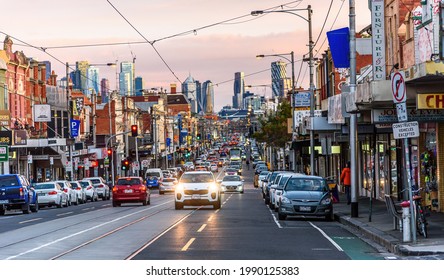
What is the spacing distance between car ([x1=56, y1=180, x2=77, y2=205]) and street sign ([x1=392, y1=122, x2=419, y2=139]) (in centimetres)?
3806

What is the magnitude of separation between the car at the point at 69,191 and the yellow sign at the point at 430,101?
3408 cm

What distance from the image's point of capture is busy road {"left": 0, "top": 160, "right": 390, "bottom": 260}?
2073 centimetres

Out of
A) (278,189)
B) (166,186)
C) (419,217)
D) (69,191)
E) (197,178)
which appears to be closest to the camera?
(419,217)

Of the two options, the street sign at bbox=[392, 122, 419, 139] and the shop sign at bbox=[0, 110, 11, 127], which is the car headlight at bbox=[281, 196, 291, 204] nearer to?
the street sign at bbox=[392, 122, 419, 139]

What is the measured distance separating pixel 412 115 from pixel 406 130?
363 inches

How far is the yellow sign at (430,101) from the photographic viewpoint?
87.2 ft

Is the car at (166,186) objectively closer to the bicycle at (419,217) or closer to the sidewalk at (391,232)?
the sidewalk at (391,232)

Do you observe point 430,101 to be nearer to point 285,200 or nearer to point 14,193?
point 285,200

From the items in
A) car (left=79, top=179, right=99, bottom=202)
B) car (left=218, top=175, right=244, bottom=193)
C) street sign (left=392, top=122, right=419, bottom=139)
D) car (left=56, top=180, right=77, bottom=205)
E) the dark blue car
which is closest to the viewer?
street sign (left=392, top=122, right=419, bottom=139)

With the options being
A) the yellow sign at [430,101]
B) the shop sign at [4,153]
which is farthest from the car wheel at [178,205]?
the shop sign at [4,153]

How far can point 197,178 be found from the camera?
45094mm

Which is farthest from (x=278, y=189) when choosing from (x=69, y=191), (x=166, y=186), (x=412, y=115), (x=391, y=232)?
(x=166, y=186)

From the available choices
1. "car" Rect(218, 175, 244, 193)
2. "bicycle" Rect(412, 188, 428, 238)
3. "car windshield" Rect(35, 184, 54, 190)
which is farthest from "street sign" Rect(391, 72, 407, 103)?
"car" Rect(218, 175, 244, 193)

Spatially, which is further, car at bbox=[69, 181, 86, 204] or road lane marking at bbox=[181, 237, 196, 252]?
car at bbox=[69, 181, 86, 204]
